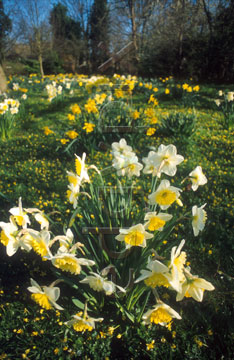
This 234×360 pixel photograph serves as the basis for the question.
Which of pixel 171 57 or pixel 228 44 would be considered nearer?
pixel 228 44

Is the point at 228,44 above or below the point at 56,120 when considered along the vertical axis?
above

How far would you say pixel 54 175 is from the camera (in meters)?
3.29

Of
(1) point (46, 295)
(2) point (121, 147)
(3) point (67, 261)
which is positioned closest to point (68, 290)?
(1) point (46, 295)

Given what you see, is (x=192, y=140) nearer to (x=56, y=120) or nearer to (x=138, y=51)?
(x=56, y=120)

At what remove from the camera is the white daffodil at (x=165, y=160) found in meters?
1.32

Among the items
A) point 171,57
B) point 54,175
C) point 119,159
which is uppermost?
point 171,57

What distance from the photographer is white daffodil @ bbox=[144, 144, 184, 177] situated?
1318mm

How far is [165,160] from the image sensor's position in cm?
135

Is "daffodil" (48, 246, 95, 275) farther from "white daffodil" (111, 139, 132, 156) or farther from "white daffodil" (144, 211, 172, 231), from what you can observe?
"white daffodil" (111, 139, 132, 156)

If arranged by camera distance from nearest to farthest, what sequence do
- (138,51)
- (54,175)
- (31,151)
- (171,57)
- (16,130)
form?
1. (54,175)
2. (31,151)
3. (16,130)
4. (171,57)
5. (138,51)

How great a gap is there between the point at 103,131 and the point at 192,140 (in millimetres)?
1493

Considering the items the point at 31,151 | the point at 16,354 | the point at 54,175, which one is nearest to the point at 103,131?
the point at 54,175

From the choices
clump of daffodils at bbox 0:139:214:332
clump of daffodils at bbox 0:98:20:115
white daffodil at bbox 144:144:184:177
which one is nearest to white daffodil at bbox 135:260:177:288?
clump of daffodils at bbox 0:139:214:332

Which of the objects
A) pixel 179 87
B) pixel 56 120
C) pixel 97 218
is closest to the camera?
pixel 97 218
